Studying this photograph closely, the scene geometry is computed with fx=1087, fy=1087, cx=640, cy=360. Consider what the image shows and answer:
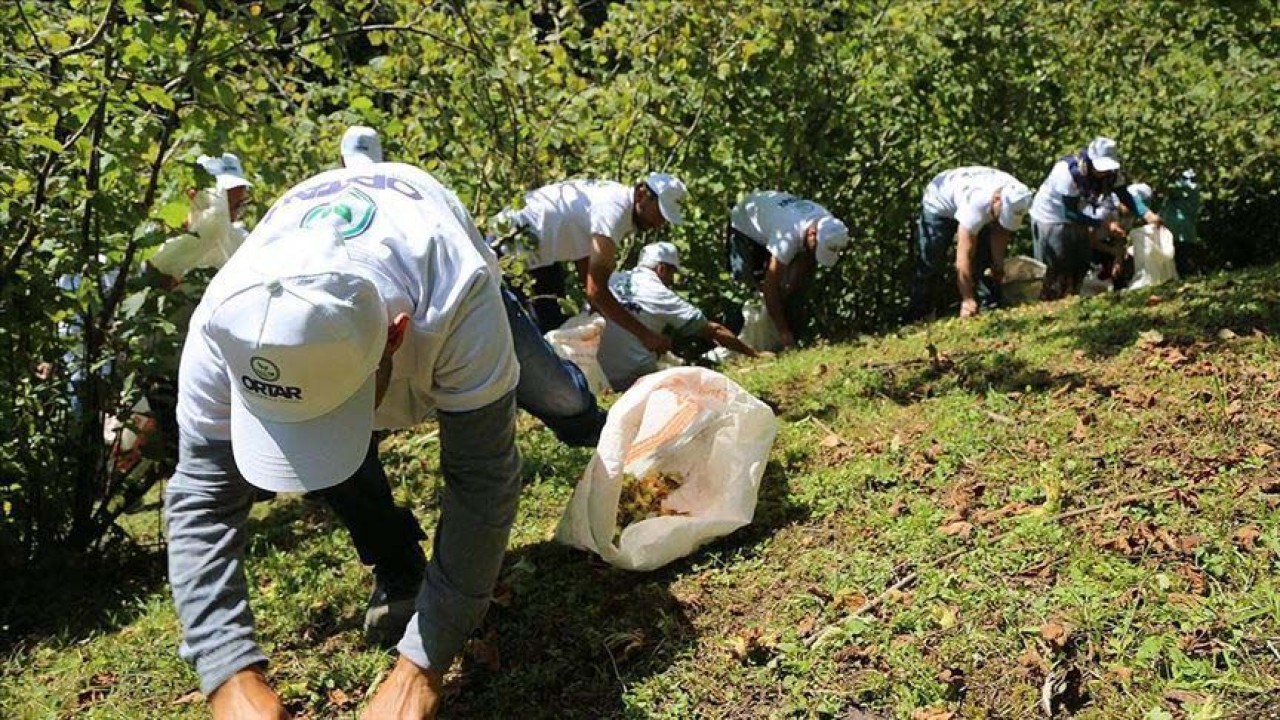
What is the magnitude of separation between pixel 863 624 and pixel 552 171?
15.0 ft

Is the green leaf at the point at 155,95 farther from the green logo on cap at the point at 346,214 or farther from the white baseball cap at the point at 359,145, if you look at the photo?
the green logo on cap at the point at 346,214

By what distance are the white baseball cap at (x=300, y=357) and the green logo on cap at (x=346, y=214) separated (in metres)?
0.06

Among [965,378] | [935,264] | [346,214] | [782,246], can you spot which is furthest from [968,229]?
[346,214]

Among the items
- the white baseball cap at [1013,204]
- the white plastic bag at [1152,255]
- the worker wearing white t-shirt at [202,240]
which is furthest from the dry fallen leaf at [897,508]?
the white plastic bag at [1152,255]

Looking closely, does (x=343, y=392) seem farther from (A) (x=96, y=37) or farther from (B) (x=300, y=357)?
(A) (x=96, y=37)

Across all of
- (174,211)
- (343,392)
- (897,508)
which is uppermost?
(343,392)

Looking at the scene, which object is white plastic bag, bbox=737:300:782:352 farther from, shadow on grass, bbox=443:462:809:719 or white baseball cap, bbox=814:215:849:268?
shadow on grass, bbox=443:462:809:719

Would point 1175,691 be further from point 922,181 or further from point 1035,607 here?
point 922,181

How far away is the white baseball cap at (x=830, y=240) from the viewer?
673 cm

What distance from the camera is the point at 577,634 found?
2.87 meters

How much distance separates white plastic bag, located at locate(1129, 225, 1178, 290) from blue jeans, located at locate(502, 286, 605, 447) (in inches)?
230

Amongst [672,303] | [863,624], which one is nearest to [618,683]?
[863,624]

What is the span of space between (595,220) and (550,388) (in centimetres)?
241

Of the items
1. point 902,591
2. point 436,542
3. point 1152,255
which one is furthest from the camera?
point 1152,255
